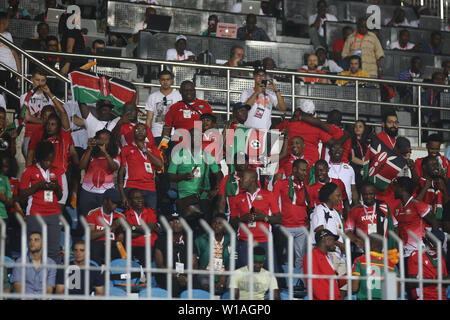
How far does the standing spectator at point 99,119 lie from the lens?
12.8 metres

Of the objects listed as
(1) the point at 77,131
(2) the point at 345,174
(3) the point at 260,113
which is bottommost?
(2) the point at 345,174

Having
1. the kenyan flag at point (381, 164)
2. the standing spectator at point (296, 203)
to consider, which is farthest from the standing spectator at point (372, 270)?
the kenyan flag at point (381, 164)

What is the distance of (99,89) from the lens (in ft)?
43.0

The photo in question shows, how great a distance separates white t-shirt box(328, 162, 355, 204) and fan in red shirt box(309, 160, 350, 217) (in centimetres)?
13

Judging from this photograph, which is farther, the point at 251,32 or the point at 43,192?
the point at 251,32

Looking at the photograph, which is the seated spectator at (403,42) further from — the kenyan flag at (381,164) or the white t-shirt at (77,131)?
the white t-shirt at (77,131)

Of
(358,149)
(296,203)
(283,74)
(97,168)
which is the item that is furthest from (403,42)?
(97,168)

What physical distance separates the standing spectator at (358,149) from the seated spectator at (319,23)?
498cm

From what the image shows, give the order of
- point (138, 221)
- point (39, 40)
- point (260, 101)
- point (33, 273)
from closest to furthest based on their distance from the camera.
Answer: point (33, 273)
point (138, 221)
point (260, 101)
point (39, 40)

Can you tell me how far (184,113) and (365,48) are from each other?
18.3 feet

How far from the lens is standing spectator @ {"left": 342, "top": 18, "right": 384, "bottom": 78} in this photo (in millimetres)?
17344

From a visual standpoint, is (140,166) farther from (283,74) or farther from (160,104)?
(283,74)

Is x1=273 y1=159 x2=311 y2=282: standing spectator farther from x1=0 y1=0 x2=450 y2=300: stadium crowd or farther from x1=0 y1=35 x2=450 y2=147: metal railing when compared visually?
x1=0 y1=35 x2=450 y2=147: metal railing

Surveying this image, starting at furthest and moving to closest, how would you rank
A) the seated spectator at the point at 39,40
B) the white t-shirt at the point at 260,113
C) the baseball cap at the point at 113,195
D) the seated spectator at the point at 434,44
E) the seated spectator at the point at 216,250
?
the seated spectator at the point at 434,44
the seated spectator at the point at 39,40
the white t-shirt at the point at 260,113
the baseball cap at the point at 113,195
the seated spectator at the point at 216,250
